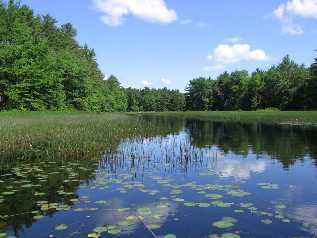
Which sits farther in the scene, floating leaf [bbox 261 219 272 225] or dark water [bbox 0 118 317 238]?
floating leaf [bbox 261 219 272 225]

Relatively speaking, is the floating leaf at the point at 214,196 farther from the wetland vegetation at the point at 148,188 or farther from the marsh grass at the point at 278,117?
the marsh grass at the point at 278,117

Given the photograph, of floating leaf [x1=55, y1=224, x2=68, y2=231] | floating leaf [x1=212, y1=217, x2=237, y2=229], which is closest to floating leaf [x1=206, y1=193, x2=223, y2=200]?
floating leaf [x1=212, y1=217, x2=237, y2=229]

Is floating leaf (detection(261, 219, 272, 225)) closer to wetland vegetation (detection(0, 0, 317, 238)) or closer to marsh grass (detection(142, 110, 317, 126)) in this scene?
wetland vegetation (detection(0, 0, 317, 238))

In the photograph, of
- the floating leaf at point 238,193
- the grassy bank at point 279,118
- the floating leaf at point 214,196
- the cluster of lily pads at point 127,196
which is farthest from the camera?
the grassy bank at point 279,118

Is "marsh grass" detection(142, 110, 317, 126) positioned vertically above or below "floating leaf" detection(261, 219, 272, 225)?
above

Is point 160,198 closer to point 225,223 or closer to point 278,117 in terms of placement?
point 225,223

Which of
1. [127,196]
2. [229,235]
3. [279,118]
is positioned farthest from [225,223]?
[279,118]

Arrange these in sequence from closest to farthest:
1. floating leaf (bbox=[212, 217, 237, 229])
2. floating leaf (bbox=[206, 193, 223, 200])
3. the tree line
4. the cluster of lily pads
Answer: floating leaf (bbox=[212, 217, 237, 229])
the cluster of lily pads
floating leaf (bbox=[206, 193, 223, 200])
the tree line

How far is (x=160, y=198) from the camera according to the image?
11742 millimetres

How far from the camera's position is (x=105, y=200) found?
37.8ft

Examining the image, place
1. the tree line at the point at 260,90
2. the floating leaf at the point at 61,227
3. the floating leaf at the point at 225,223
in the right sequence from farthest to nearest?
the tree line at the point at 260,90 → the floating leaf at the point at 225,223 → the floating leaf at the point at 61,227

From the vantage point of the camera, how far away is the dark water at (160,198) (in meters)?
9.09

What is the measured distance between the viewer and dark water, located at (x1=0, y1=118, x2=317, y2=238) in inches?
358

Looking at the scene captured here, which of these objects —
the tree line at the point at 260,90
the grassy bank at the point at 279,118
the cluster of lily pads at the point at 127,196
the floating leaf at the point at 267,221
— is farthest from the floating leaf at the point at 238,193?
the tree line at the point at 260,90
